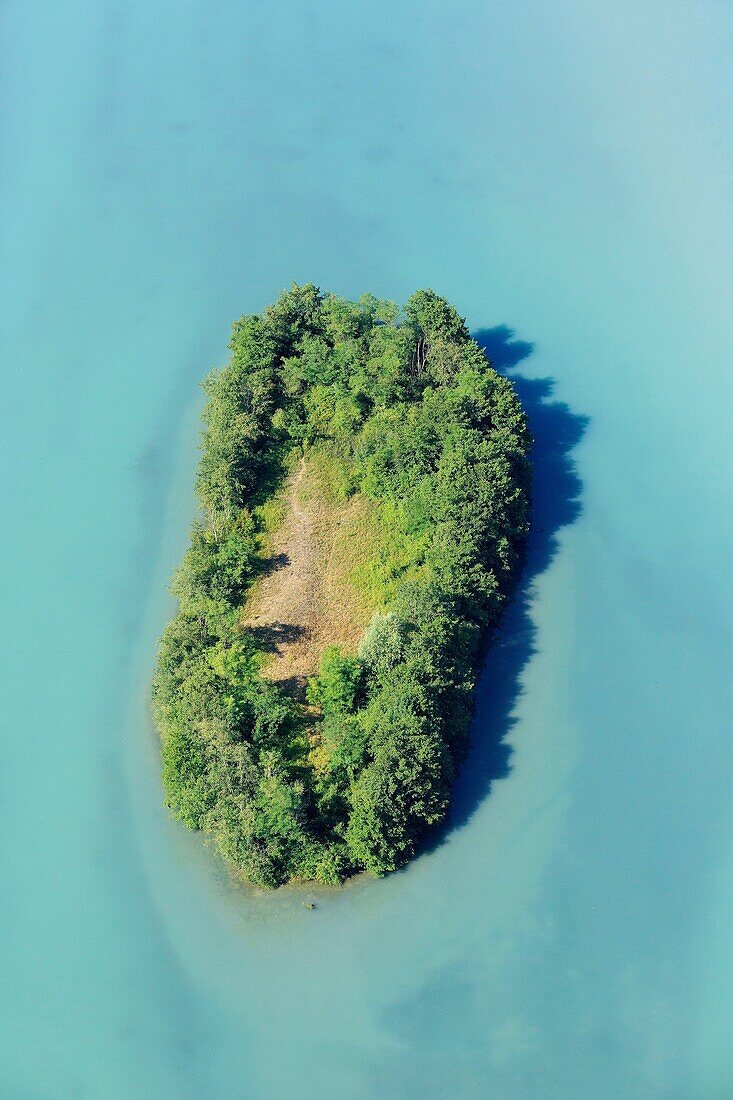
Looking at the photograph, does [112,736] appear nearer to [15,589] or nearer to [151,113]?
[15,589]

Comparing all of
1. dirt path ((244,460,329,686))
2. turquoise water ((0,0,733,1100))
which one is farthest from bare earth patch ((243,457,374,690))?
turquoise water ((0,0,733,1100))

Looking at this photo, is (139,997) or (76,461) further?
(76,461)

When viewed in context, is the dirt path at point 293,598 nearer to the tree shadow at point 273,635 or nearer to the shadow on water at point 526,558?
the tree shadow at point 273,635

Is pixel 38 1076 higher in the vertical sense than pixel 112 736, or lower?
lower

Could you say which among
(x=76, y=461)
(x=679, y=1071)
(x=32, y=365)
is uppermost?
(x=32, y=365)

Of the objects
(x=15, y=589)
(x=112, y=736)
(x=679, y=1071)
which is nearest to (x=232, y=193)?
(x=15, y=589)

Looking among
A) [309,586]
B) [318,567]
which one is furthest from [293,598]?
[318,567]

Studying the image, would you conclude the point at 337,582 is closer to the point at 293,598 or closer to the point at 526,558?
the point at 293,598

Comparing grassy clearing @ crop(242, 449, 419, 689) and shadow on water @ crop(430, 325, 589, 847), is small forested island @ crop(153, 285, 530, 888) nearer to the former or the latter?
grassy clearing @ crop(242, 449, 419, 689)

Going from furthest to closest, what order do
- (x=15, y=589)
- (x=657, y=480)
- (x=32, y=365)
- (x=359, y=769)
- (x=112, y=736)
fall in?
(x=32, y=365) → (x=657, y=480) → (x=15, y=589) → (x=112, y=736) → (x=359, y=769)
